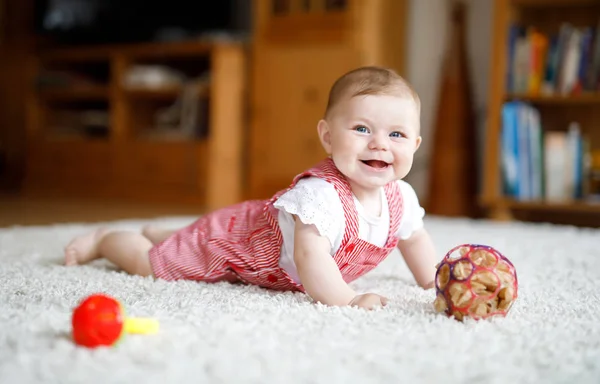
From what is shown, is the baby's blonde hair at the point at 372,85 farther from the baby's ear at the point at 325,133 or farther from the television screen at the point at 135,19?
the television screen at the point at 135,19

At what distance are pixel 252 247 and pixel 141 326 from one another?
347mm

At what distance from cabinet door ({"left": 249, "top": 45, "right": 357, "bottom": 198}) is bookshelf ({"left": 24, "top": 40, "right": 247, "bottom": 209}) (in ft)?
0.55

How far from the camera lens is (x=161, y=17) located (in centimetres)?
337

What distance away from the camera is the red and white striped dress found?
38.1 inches

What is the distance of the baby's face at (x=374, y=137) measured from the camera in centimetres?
93

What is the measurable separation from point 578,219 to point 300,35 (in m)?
1.27

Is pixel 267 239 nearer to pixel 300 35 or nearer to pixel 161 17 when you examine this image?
pixel 300 35

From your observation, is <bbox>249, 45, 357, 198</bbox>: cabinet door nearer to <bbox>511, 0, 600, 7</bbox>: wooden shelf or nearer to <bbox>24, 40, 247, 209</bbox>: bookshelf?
<bbox>24, 40, 247, 209</bbox>: bookshelf

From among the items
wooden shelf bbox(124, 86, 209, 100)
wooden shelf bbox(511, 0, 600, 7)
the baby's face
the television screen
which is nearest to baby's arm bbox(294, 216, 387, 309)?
the baby's face

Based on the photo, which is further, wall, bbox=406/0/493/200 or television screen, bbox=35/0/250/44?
television screen, bbox=35/0/250/44

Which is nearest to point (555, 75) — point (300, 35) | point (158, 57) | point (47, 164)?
point (300, 35)

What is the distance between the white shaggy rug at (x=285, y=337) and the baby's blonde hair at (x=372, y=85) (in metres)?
0.28

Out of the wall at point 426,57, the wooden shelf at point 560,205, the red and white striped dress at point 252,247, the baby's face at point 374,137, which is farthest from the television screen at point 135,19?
the baby's face at point 374,137

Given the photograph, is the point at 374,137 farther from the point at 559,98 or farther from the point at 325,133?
the point at 559,98
